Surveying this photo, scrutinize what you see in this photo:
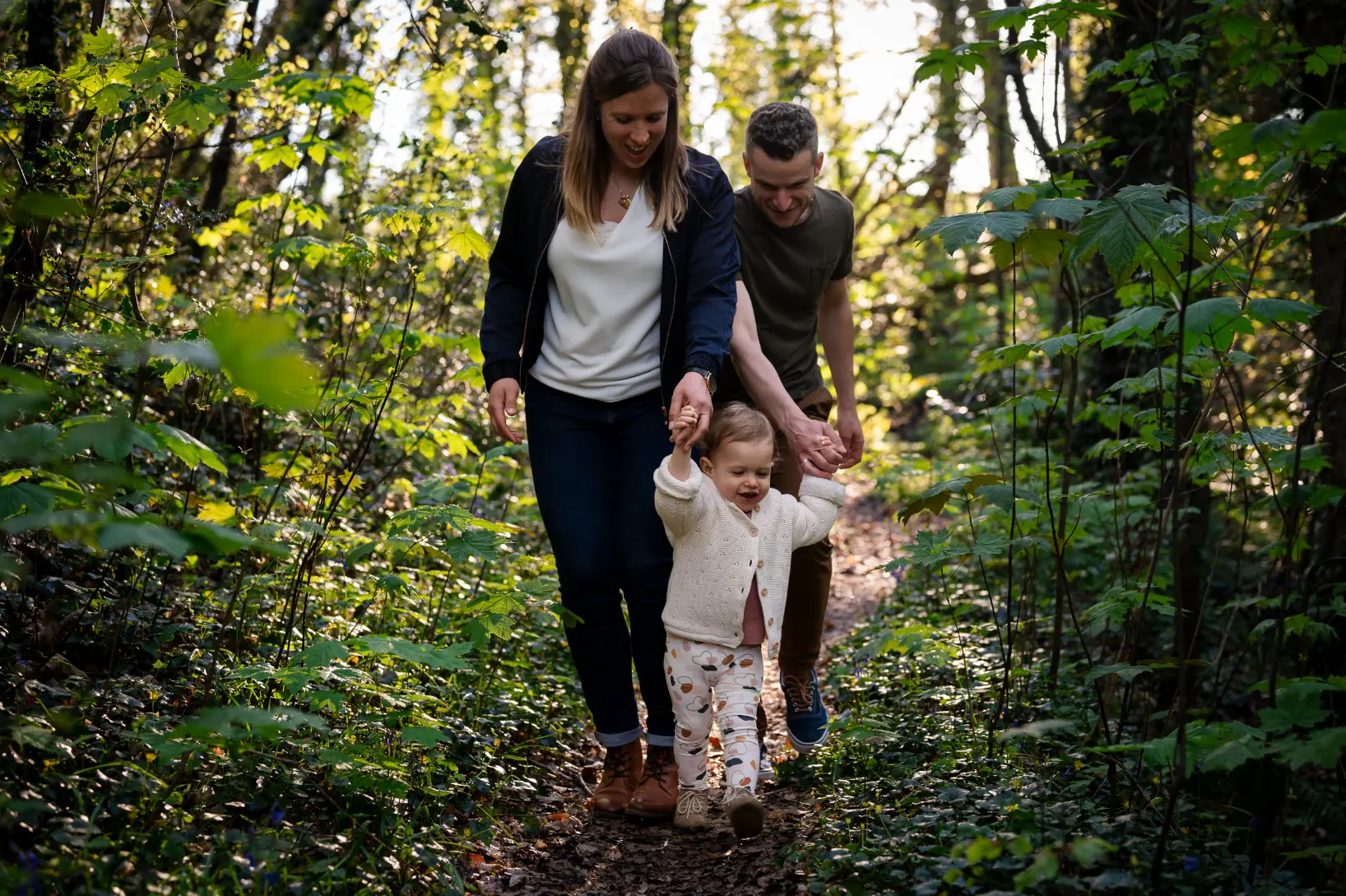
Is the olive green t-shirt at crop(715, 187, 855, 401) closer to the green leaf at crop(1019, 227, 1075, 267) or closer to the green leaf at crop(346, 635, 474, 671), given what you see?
the green leaf at crop(1019, 227, 1075, 267)

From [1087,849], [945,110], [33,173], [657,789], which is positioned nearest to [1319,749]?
[1087,849]

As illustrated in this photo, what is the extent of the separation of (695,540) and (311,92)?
2804 mm

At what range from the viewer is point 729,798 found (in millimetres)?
3010

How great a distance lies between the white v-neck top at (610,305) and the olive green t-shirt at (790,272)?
0.62 metres

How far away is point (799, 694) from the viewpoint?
3.92 metres

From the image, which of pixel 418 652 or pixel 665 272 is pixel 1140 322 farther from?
pixel 418 652

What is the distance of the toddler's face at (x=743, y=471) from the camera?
3369 millimetres

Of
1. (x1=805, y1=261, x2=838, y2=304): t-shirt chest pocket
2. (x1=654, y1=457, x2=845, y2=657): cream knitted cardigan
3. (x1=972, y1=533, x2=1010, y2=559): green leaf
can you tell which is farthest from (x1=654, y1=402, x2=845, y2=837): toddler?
(x1=805, y1=261, x2=838, y2=304): t-shirt chest pocket

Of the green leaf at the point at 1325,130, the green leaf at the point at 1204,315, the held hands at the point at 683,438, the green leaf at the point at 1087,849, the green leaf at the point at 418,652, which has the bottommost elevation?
the green leaf at the point at 1087,849

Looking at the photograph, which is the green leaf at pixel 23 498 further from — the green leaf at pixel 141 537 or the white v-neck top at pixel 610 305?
the white v-neck top at pixel 610 305

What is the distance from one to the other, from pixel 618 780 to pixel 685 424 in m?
1.30

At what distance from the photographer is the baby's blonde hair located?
11.1ft

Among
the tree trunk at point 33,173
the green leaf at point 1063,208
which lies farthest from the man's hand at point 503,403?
the green leaf at point 1063,208

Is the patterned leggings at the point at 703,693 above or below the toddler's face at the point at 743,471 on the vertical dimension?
below
